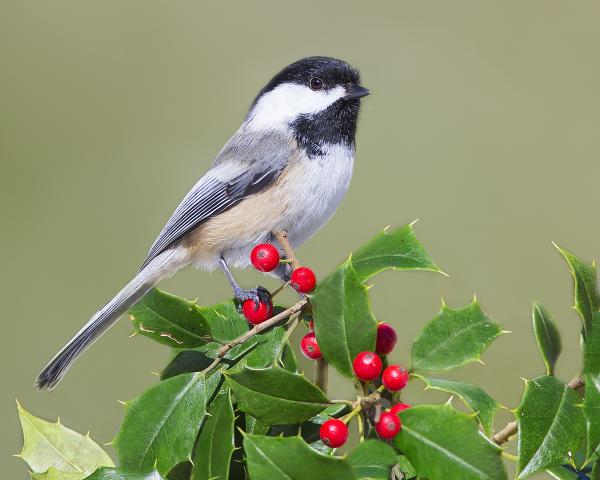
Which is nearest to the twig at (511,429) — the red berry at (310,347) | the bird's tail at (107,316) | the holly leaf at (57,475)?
the red berry at (310,347)

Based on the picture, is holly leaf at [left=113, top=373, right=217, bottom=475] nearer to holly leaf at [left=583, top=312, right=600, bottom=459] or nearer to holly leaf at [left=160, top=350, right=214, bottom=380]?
holly leaf at [left=160, top=350, right=214, bottom=380]

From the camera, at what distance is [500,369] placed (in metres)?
2.56

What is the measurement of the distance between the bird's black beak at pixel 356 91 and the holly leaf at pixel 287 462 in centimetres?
117

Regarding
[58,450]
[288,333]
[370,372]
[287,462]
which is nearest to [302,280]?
[288,333]

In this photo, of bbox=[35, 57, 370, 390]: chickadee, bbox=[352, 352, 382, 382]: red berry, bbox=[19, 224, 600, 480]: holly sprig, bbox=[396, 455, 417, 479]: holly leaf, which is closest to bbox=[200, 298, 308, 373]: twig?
bbox=[19, 224, 600, 480]: holly sprig

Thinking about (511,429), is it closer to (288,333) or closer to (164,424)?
(288,333)

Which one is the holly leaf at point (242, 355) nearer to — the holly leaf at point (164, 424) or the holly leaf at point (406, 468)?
the holly leaf at point (164, 424)

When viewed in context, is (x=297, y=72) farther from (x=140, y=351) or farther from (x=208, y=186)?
(x=140, y=351)

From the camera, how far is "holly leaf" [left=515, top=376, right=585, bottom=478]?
792 mm

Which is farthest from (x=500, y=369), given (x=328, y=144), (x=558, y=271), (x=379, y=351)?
(x=379, y=351)

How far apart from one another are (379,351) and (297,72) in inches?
40.0

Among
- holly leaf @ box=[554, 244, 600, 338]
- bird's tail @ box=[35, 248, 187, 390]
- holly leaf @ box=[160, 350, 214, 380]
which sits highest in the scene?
holly leaf @ box=[554, 244, 600, 338]

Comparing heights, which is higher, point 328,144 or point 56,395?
point 328,144

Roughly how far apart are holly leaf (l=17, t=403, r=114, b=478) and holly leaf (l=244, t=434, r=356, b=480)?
347 millimetres
